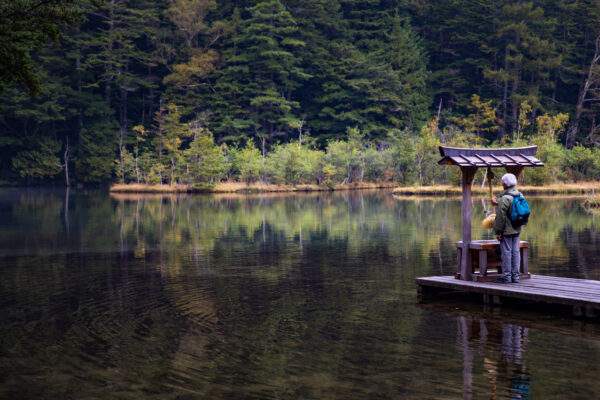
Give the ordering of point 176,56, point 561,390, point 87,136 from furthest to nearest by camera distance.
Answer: point 176,56
point 87,136
point 561,390

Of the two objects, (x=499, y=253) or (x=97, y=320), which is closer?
(x=97, y=320)

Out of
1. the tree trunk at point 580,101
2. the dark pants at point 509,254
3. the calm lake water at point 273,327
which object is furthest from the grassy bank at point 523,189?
the dark pants at point 509,254

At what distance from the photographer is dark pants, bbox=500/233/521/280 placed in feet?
36.5

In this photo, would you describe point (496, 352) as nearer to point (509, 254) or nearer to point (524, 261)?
point (509, 254)

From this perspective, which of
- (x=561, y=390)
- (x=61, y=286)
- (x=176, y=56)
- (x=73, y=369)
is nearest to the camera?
(x=561, y=390)

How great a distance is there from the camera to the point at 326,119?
7825 centimetres

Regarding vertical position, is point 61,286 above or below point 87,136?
below

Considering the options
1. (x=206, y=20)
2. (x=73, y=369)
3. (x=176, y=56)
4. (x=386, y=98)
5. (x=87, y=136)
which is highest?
(x=206, y=20)

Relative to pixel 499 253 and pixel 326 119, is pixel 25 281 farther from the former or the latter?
pixel 326 119

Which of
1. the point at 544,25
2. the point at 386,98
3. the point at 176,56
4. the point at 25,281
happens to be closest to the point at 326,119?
the point at 386,98

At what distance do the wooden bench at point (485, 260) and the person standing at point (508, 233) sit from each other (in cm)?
26

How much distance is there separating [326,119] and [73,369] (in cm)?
7150

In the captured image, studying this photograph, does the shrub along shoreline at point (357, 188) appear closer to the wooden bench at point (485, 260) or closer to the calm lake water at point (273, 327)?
the calm lake water at point (273, 327)

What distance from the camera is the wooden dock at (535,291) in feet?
32.0
